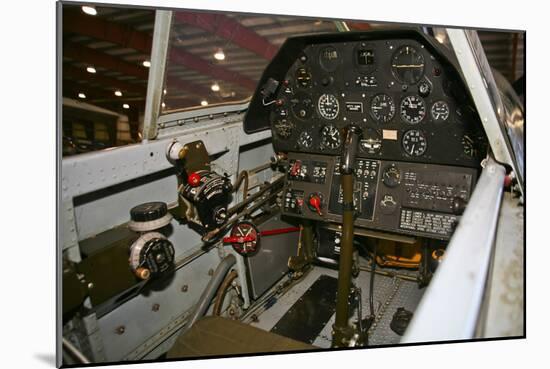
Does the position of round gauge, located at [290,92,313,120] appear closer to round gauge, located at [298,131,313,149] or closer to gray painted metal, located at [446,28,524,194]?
round gauge, located at [298,131,313,149]

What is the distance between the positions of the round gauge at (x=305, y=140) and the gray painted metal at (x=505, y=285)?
1672 millimetres

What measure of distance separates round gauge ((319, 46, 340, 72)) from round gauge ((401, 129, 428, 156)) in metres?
0.74

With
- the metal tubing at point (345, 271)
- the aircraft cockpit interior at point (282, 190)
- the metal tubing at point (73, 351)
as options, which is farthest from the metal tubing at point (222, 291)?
the metal tubing at point (73, 351)

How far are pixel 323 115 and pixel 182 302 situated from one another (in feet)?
5.64

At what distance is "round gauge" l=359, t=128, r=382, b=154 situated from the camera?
270 centimetres

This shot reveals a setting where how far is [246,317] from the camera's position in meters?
2.63

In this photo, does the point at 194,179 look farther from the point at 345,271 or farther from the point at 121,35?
the point at 345,271

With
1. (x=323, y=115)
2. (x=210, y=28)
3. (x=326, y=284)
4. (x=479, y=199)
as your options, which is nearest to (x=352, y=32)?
(x=323, y=115)

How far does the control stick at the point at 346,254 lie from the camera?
7.01 ft

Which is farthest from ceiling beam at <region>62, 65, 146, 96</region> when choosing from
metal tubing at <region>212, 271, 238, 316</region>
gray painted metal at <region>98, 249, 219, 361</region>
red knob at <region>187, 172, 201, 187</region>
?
metal tubing at <region>212, 271, 238, 316</region>

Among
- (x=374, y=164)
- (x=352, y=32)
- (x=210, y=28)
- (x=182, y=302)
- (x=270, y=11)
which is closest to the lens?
(x=270, y=11)

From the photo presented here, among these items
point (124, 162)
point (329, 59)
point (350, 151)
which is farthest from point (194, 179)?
point (329, 59)

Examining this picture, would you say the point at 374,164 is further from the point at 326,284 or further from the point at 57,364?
the point at 57,364

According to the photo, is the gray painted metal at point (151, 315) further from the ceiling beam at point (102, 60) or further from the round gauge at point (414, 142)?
the round gauge at point (414, 142)
